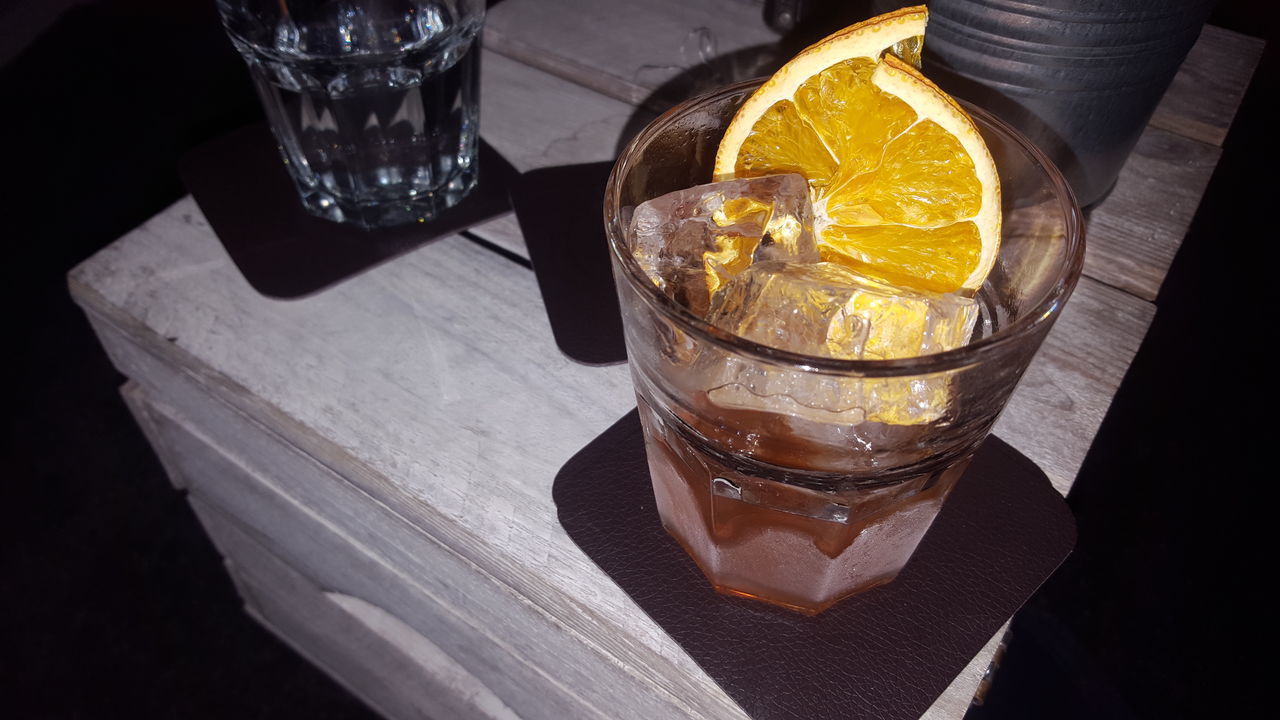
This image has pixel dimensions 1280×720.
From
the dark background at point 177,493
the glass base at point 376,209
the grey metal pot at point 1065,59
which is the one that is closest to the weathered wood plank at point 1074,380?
the grey metal pot at point 1065,59

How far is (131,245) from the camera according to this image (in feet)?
2.65

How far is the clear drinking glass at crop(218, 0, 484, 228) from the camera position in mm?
746

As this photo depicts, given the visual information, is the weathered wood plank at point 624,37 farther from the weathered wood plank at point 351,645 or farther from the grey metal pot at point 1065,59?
the weathered wood plank at point 351,645

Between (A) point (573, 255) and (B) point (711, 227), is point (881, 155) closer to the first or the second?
(B) point (711, 227)

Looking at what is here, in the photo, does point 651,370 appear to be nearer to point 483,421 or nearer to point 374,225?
point 483,421

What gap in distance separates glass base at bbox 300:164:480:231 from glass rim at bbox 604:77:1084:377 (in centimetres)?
37

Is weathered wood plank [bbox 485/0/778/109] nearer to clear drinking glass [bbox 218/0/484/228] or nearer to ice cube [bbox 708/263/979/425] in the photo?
clear drinking glass [bbox 218/0/484/228]

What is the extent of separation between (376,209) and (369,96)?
0.31 feet

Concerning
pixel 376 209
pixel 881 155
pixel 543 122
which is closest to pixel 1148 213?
pixel 881 155

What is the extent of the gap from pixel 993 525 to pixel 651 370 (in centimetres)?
26

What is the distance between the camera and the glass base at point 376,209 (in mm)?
807

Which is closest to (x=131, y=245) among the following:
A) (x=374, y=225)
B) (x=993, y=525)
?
(x=374, y=225)

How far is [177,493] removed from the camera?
1498mm

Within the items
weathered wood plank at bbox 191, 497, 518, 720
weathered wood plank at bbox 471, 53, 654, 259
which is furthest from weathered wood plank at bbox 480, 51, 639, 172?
weathered wood plank at bbox 191, 497, 518, 720
